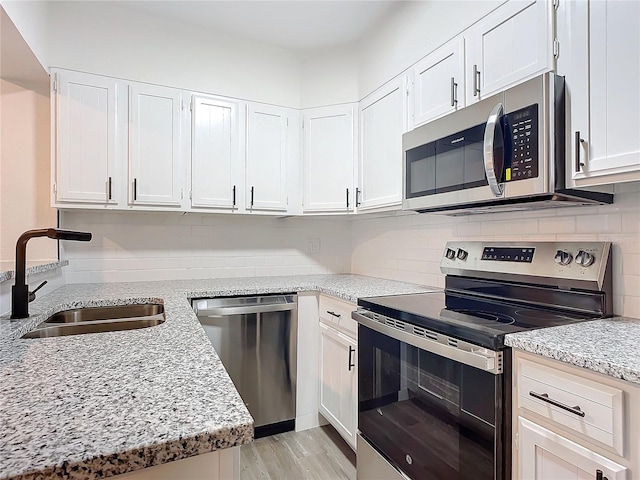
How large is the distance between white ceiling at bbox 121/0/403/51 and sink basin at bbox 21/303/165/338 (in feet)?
5.82

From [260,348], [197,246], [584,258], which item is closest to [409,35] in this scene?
[584,258]

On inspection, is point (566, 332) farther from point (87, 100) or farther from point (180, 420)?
point (87, 100)

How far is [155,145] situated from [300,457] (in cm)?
201

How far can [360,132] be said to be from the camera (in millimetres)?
2531

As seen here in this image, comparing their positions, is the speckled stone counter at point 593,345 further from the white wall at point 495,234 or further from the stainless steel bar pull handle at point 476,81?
the stainless steel bar pull handle at point 476,81

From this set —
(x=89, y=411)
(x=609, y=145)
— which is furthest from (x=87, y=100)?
(x=609, y=145)

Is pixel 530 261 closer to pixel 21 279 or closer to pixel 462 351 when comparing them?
pixel 462 351

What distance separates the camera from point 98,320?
5.73 ft

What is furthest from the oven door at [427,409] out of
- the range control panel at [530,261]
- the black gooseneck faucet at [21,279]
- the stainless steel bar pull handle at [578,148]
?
the black gooseneck faucet at [21,279]

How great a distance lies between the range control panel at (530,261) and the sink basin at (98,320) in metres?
Answer: 1.46

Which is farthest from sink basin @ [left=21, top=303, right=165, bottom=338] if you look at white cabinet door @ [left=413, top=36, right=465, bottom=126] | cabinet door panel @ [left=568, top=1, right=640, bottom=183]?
cabinet door panel @ [left=568, top=1, right=640, bottom=183]

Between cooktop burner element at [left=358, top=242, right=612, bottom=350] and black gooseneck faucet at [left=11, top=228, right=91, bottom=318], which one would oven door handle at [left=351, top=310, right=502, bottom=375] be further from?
black gooseneck faucet at [left=11, top=228, right=91, bottom=318]

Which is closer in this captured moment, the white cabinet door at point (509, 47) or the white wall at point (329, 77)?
the white cabinet door at point (509, 47)

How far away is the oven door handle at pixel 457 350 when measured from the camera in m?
1.11
